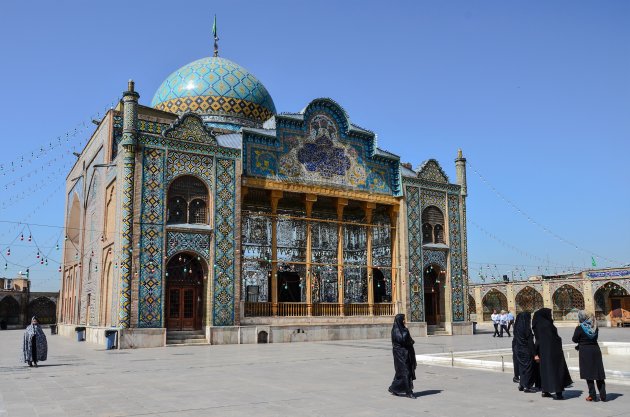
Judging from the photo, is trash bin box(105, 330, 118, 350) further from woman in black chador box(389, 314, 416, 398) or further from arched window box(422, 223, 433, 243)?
arched window box(422, 223, 433, 243)

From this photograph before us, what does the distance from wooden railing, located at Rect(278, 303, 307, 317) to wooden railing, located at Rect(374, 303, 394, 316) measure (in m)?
3.97

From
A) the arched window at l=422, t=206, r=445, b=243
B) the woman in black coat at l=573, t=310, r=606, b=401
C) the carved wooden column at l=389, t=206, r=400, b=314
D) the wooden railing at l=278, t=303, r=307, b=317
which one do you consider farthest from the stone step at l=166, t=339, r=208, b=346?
the woman in black coat at l=573, t=310, r=606, b=401

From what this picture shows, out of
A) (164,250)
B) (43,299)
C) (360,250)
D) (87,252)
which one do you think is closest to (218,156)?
(164,250)

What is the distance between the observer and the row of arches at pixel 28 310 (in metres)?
50.0

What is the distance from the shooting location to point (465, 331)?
93.7 feet

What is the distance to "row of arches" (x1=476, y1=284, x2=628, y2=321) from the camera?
134ft

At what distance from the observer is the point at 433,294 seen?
94.5 feet

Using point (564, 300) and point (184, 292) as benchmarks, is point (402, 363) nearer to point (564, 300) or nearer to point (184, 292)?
point (184, 292)

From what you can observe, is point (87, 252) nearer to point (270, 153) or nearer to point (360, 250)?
point (270, 153)

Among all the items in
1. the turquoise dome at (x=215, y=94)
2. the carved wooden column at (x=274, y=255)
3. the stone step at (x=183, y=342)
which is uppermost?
the turquoise dome at (x=215, y=94)

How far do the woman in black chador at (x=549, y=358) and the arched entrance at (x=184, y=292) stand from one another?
1512 cm

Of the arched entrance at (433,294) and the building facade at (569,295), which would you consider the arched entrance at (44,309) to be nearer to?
the building facade at (569,295)

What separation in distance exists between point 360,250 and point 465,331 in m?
6.57

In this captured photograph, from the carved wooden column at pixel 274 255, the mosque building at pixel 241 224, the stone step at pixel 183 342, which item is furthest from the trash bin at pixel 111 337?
the carved wooden column at pixel 274 255
